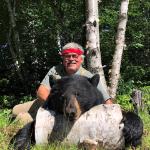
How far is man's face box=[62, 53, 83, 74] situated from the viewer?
6.82m

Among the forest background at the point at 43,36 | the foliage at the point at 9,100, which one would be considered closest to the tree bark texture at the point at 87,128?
the foliage at the point at 9,100

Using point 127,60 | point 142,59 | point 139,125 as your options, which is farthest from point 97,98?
point 142,59

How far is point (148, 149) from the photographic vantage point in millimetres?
5559

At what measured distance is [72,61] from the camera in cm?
682

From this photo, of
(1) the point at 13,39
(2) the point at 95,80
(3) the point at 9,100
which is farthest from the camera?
(1) the point at 13,39

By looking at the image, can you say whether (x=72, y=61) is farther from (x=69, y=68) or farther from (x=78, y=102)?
(x=78, y=102)

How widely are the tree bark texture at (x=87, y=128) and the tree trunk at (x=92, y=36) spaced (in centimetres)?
478

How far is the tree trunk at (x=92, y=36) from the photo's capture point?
32.4 feet

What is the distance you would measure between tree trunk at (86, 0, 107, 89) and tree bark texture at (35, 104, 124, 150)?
4781mm

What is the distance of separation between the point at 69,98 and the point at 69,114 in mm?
241

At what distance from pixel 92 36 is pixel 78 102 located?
5.12 metres

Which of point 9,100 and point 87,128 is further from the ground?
point 87,128

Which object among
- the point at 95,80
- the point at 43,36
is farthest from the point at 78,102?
the point at 43,36

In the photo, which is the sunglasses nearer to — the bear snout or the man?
the man
